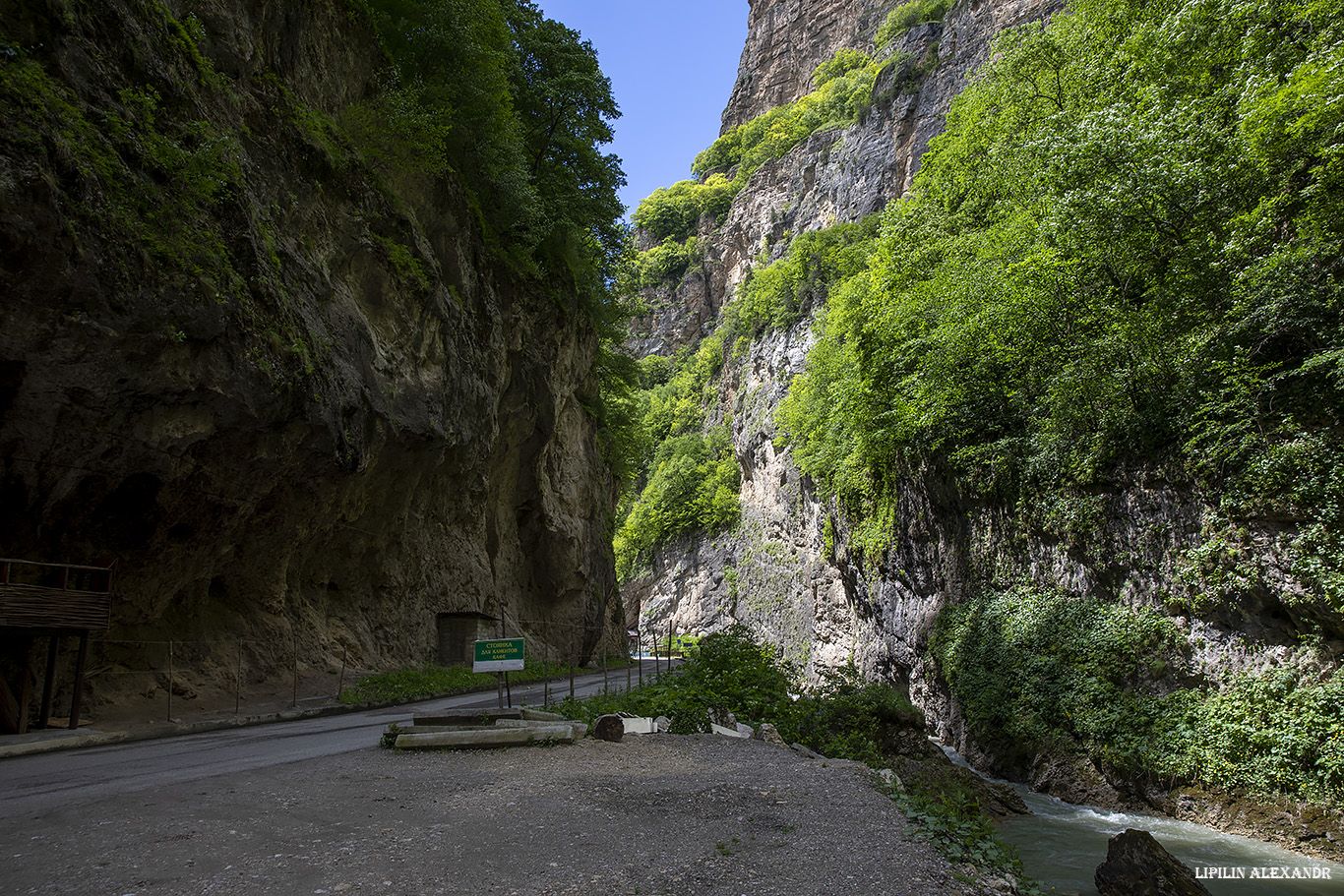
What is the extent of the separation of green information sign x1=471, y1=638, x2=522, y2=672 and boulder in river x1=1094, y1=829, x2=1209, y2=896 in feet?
26.0

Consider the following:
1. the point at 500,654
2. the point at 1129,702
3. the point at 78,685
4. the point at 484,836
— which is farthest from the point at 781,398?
the point at 484,836

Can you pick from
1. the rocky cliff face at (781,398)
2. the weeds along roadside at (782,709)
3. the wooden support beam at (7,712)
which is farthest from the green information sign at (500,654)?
the rocky cliff face at (781,398)

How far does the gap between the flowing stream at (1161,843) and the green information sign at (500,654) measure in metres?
7.41

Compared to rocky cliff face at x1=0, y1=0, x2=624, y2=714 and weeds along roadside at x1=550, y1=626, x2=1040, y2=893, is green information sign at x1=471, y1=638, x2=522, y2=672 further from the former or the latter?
rocky cliff face at x1=0, y1=0, x2=624, y2=714

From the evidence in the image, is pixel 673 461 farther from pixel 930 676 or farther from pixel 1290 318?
pixel 1290 318

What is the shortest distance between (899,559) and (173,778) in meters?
18.8

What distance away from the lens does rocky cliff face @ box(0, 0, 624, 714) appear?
30.3 ft

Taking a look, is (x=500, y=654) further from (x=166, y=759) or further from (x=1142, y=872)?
(x=1142, y=872)

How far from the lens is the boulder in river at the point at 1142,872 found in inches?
246

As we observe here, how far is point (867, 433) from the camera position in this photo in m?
22.0

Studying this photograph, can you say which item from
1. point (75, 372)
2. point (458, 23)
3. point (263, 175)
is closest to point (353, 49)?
point (458, 23)

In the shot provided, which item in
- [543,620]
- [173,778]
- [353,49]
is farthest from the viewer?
[543,620]

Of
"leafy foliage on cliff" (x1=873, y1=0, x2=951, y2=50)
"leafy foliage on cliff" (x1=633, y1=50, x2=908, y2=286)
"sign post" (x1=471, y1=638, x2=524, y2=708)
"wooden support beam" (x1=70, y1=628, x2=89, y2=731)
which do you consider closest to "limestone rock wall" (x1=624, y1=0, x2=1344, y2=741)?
"leafy foliage on cliff" (x1=633, y1=50, x2=908, y2=286)

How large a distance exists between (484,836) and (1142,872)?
6095mm
